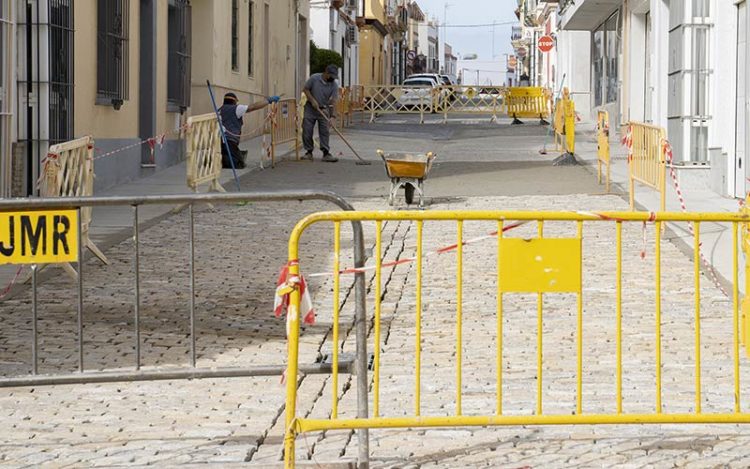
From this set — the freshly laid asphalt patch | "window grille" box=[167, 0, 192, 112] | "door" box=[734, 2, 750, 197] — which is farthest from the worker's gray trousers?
"door" box=[734, 2, 750, 197]

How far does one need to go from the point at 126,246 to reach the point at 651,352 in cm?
636

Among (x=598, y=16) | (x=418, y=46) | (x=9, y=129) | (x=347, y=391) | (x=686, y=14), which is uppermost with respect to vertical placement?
(x=418, y=46)

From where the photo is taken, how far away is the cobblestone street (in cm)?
614

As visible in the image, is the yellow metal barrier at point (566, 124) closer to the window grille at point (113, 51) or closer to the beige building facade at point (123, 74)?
the beige building facade at point (123, 74)

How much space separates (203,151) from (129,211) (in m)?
1.11

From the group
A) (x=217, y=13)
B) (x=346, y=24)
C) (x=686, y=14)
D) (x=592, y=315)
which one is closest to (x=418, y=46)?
(x=346, y=24)

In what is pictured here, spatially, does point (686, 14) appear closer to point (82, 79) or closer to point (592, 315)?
point (82, 79)

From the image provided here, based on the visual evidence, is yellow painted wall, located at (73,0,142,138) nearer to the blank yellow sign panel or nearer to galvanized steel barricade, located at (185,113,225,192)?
galvanized steel barricade, located at (185,113,225,192)

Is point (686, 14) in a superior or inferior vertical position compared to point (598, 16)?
inferior

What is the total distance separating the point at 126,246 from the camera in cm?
→ 1343

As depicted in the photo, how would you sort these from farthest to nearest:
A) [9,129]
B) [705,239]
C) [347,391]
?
[9,129]
[705,239]
[347,391]

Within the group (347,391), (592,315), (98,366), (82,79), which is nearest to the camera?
(347,391)

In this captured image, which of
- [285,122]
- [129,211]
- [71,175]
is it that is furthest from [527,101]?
[71,175]

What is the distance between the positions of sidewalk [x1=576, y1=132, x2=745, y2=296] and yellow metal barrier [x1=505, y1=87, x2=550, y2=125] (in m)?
22.1
